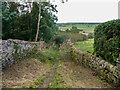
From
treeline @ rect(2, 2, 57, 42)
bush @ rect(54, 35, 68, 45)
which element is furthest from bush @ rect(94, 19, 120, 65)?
bush @ rect(54, 35, 68, 45)

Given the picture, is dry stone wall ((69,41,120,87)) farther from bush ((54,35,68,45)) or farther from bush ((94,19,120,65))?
bush ((54,35,68,45))

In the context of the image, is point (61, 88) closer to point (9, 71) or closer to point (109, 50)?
point (9, 71)

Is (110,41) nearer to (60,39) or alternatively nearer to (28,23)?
(28,23)

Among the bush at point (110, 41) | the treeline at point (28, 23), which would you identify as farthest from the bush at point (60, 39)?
the bush at point (110, 41)

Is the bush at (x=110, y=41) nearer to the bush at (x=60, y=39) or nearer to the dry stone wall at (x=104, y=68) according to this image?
the dry stone wall at (x=104, y=68)

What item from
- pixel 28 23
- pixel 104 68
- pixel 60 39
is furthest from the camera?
pixel 60 39

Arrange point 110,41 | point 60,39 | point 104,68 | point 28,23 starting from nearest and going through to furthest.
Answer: point 104,68, point 110,41, point 28,23, point 60,39

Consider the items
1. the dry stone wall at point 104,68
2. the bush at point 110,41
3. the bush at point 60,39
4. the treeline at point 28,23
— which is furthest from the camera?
the bush at point 60,39

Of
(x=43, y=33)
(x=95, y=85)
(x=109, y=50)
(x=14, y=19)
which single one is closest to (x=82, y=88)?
(x=95, y=85)

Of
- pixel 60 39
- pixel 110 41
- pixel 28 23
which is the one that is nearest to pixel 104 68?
pixel 110 41

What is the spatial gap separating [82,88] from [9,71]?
14.6 feet

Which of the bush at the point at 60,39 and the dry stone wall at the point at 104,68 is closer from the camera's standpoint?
the dry stone wall at the point at 104,68

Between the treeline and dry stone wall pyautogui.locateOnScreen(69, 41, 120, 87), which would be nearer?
dry stone wall pyautogui.locateOnScreen(69, 41, 120, 87)

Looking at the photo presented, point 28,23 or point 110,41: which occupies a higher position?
point 28,23
